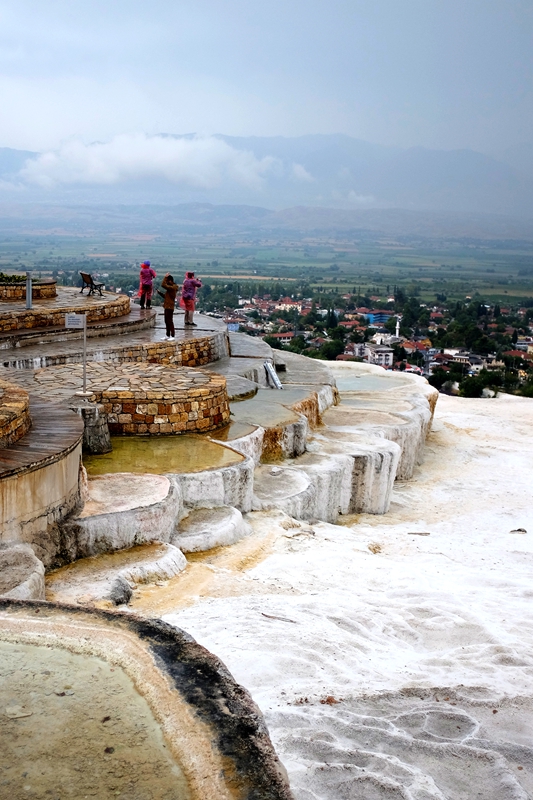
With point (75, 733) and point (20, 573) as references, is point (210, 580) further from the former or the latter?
point (75, 733)

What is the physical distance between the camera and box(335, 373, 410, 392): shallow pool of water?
1880 centimetres

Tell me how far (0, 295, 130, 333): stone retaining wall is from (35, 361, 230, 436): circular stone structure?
3610 millimetres

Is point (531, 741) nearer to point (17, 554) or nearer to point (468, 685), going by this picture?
point (468, 685)

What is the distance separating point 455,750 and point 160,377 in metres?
7.67

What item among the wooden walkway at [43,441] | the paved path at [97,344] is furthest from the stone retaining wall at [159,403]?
the paved path at [97,344]

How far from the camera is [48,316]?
16.0 metres

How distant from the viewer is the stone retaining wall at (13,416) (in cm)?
794

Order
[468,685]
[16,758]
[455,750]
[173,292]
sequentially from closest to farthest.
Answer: [16,758] → [455,750] → [468,685] → [173,292]

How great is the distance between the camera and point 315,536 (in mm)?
9727

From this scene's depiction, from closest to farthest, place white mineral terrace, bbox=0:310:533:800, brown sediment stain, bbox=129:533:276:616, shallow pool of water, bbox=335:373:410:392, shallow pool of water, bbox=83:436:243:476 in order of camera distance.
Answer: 1. white mineral terrace, bbox=0:310:533:800
2. brown sediment stain, bbox=129:533:276:616
3. shallow pool of water, bbox=83:436:243:476
4. shallow pool of water, bbox=335:373:410:392

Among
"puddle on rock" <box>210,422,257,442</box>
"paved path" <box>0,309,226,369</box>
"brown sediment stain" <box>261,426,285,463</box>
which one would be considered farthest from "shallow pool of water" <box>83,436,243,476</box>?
"paved path" <box>0,309,226,369</box>

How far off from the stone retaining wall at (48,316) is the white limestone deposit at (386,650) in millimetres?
7477

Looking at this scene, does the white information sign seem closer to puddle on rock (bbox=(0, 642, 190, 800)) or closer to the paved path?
the paved path

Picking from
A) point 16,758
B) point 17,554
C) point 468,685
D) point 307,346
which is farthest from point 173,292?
point 307,346
